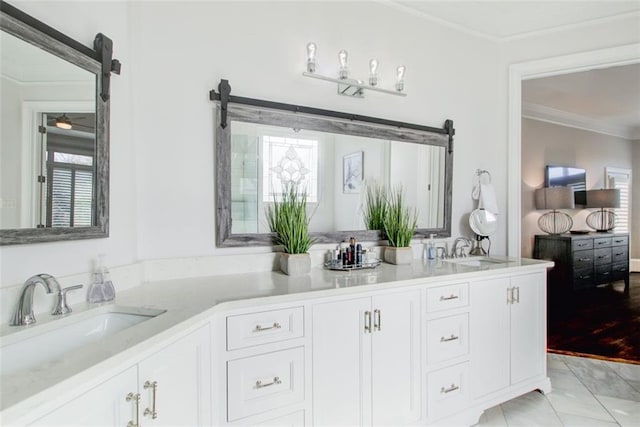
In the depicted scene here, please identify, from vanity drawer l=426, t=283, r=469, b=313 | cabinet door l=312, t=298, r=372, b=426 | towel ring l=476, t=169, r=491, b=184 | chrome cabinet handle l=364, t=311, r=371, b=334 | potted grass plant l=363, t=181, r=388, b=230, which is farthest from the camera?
towel ring l=476, t=169, r=491, b=184

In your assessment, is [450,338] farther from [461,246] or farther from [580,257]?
[580,257]

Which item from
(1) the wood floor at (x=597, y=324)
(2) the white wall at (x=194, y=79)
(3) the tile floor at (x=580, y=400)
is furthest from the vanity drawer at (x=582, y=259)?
(2) the white wall at (x=194, y=79)

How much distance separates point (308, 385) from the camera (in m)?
1.57

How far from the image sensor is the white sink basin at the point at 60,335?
40.2 inches

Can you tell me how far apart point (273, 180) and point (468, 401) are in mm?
1633

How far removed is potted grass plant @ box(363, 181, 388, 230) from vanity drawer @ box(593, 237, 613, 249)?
4.08 metres

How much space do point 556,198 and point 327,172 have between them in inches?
160

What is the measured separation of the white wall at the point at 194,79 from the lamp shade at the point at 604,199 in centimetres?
353

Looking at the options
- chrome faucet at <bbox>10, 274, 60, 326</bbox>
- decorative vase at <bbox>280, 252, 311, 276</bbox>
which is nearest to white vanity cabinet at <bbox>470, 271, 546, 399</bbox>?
decorative vase at <bbox>280, 252, 311, 276</bbox>

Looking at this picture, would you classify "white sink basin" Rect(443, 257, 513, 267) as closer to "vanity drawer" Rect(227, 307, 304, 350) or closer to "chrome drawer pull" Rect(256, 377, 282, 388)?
"vanity drawer" Rect(227, 307, 304, 350)

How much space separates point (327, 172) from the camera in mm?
2229

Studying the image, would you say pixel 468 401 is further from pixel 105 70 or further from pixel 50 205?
pixel 105 70

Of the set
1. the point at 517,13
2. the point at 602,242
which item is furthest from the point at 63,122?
the point at 602,242

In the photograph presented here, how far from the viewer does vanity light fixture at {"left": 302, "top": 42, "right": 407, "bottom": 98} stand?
2.08 m
